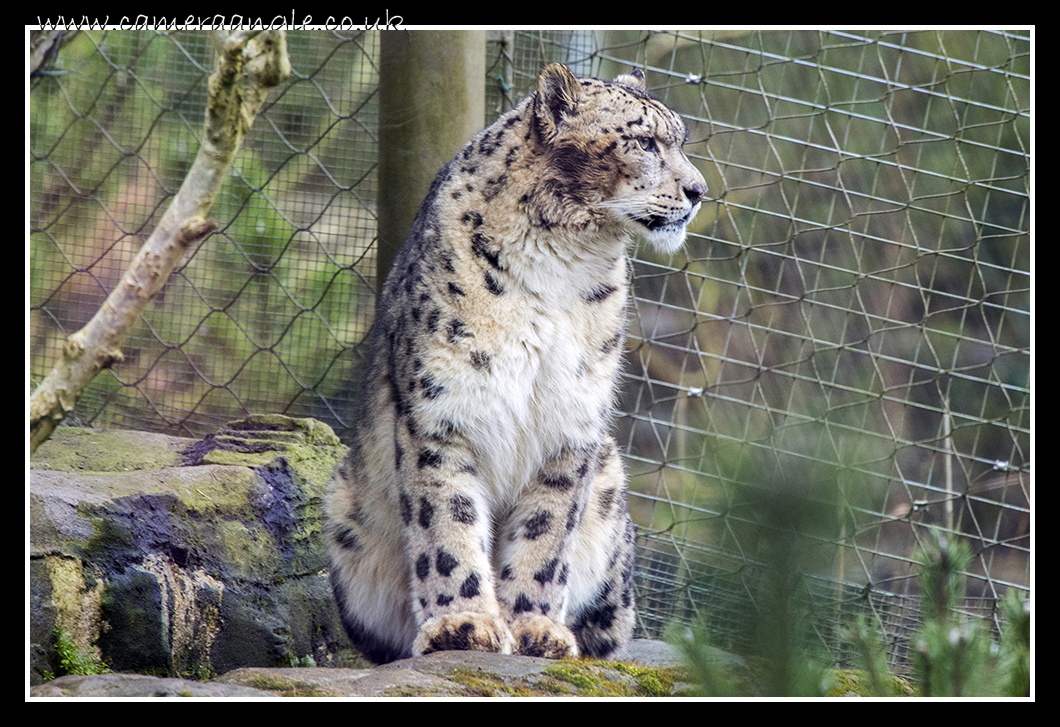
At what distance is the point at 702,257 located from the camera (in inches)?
142

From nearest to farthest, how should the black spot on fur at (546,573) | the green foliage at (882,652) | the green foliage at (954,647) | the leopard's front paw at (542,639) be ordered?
the green foliage at (882,652) < the green foliage at (954,647) < the leopard's front paw at (542,639) < the black spot on fur at (546,573)

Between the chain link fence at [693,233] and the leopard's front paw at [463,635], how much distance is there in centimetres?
122

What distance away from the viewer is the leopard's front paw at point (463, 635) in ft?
6.82

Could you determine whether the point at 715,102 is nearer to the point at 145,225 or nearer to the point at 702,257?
the point at 702,257

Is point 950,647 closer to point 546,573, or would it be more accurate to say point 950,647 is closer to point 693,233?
point 546,573

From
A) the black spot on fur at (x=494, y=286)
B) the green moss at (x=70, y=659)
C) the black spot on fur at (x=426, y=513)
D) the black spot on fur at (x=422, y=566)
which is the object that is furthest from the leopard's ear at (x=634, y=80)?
the green moss at (x=70, y=659)

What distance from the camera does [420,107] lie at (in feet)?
10.2

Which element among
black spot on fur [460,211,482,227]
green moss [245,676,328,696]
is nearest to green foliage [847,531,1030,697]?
green moss [245,676,328,696]

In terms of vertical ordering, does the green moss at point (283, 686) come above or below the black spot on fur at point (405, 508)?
below

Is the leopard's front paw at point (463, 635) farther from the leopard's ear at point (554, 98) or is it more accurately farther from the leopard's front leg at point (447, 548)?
the leopard's ear at point (554, 98)

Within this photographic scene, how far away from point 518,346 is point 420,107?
3.98ft

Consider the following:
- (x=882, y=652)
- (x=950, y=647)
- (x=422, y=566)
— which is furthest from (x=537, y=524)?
(x=950, y=647)

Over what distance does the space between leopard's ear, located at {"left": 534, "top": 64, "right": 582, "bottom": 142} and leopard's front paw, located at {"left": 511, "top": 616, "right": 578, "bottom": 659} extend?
3.68 feet

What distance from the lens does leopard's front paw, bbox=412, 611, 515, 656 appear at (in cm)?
208
